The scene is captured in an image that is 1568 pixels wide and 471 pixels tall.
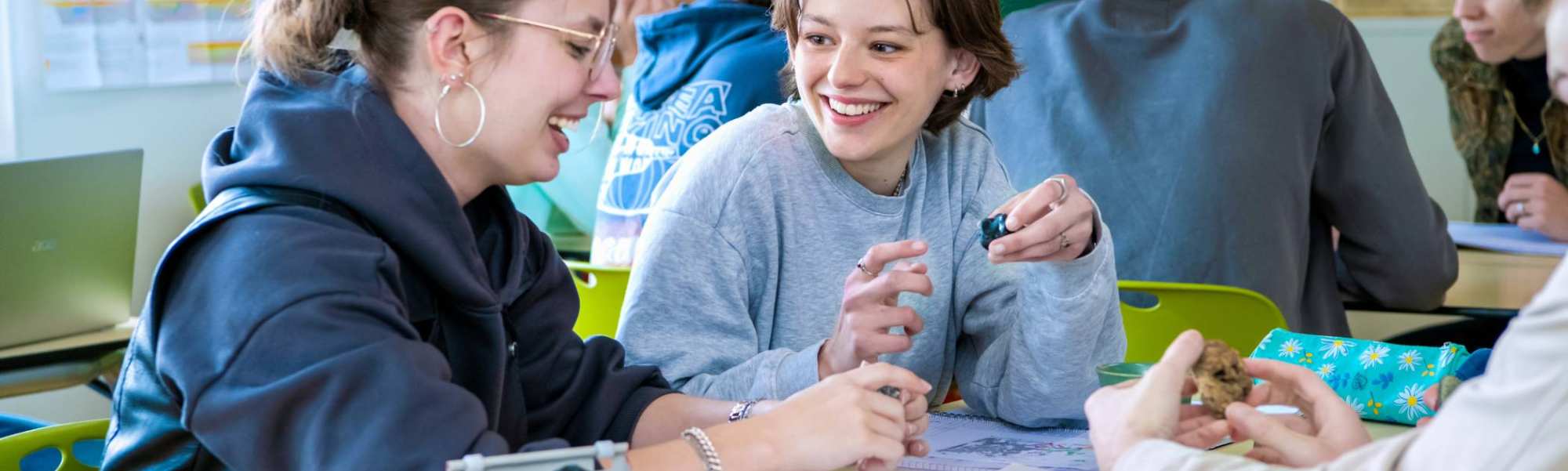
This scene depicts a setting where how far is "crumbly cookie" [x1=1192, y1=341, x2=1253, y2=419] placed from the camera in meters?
1.21

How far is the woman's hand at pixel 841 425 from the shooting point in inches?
51.1

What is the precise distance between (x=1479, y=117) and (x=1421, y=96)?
1.62 metres

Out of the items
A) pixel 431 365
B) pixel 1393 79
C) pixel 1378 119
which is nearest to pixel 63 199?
pixel 431 365

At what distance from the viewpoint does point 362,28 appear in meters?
1.39

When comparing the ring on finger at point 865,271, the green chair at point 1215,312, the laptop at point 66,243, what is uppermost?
the ring on finger at point 865,271

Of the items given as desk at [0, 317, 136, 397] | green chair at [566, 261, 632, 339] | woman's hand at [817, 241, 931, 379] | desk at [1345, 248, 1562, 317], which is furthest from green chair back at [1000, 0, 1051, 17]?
desk at [0, 317, 136, 397]

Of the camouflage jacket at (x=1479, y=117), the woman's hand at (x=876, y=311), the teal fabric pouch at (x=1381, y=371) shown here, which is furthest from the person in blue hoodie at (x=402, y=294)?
the camouflage jacket at (x=1479, y=117)

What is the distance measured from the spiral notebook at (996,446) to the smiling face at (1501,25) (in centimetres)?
219

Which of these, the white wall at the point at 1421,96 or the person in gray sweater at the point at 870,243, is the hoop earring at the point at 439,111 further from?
the white wall at the point at 1421,96

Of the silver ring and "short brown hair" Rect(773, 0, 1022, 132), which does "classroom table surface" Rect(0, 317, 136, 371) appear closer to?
"short brown hair" Rect(773, 0, 1022, 132)

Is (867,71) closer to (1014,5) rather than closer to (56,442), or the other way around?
(56,442)

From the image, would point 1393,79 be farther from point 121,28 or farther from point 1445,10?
point 121,28

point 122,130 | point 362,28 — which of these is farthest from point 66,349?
point 122,130

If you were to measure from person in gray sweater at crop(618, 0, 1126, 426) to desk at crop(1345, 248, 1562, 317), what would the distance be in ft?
3.71
